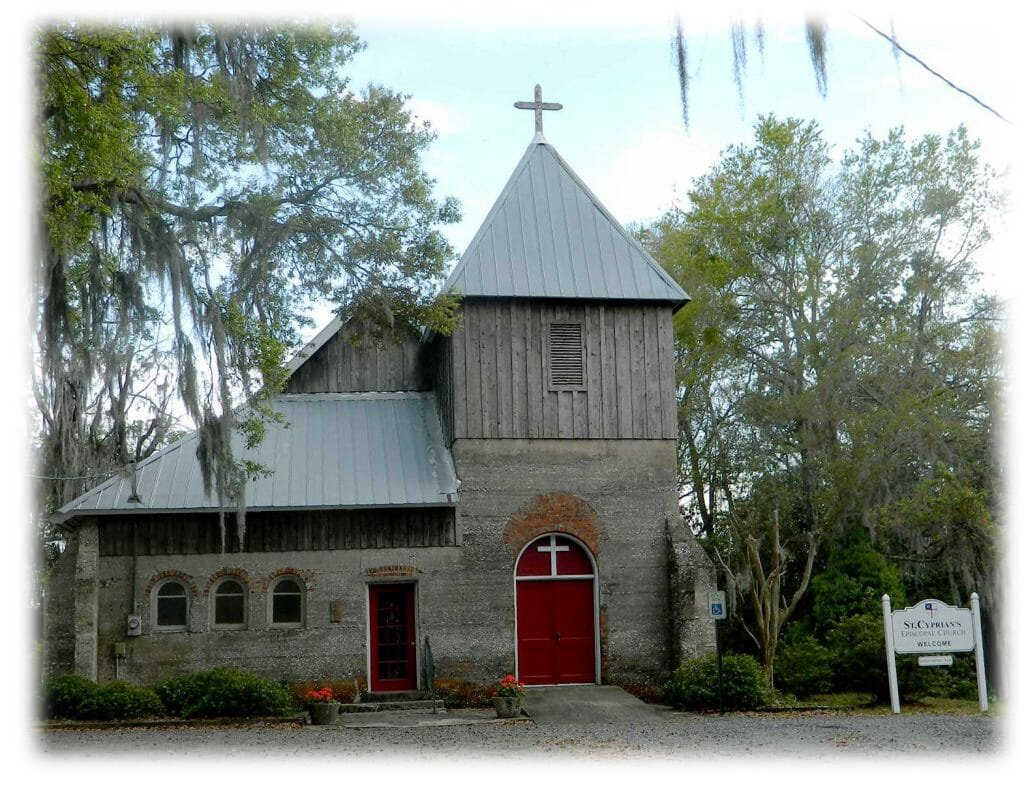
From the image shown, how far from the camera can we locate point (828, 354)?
1111 inches

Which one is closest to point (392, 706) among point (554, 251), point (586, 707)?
point (586, 707)

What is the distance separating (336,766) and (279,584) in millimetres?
8122

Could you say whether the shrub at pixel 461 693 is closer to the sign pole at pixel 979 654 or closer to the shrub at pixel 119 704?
the shrub at pixel 119 704

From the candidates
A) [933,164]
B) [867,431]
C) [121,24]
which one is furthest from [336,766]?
[933,164]

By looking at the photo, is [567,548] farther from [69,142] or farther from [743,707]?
[69,142]

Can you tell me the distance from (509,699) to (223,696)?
457 centimetres

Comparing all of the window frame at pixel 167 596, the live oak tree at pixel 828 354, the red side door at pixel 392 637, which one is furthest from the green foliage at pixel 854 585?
the window frame at pixel 167 596

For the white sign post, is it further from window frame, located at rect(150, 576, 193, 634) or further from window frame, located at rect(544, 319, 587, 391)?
window frame, located at rect(150, 576, 193, 634)

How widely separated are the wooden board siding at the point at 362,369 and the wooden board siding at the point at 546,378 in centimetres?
246

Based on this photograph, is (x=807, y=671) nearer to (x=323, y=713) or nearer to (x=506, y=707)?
(x=506, y=707)

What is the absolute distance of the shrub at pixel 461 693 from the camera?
66.3 feet

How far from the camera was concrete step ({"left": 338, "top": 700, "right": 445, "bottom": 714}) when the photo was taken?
63.2 feet

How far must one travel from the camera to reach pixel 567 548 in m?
21.4

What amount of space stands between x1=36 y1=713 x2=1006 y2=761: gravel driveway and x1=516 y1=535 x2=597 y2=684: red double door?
142 inches
